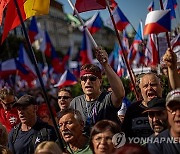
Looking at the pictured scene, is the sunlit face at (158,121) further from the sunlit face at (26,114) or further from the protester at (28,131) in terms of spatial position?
the sunlit face at (26,114)

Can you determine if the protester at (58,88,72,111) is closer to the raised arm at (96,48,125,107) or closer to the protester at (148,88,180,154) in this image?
the raised arm at (96,48,125,107)

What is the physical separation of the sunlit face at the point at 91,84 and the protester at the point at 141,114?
47 centimetres

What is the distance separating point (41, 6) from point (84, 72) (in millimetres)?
1118

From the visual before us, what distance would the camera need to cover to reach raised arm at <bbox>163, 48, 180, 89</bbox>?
12.2 feet

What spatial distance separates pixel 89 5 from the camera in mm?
5457

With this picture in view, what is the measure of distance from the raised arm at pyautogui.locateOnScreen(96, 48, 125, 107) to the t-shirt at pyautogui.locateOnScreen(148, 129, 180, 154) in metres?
0.97

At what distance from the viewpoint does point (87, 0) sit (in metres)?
5.43

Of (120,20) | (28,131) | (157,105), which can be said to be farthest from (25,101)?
(120,20)

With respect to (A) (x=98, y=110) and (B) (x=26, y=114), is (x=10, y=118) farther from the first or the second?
(A) (x=98, y=110)

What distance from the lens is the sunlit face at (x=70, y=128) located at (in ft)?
12.4

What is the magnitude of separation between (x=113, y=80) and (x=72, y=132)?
0.57m

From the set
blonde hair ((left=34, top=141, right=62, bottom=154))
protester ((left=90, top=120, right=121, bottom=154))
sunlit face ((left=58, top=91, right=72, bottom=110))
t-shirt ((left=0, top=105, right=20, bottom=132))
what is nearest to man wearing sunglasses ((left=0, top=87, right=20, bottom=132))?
t-shirt ((left=0, top=105, right=20, bottom=132))

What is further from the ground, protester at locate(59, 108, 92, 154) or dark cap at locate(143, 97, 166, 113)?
dark cap at locate(143, 97, 166, 113)

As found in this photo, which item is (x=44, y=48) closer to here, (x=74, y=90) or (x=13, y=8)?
(x=74, y=90)
